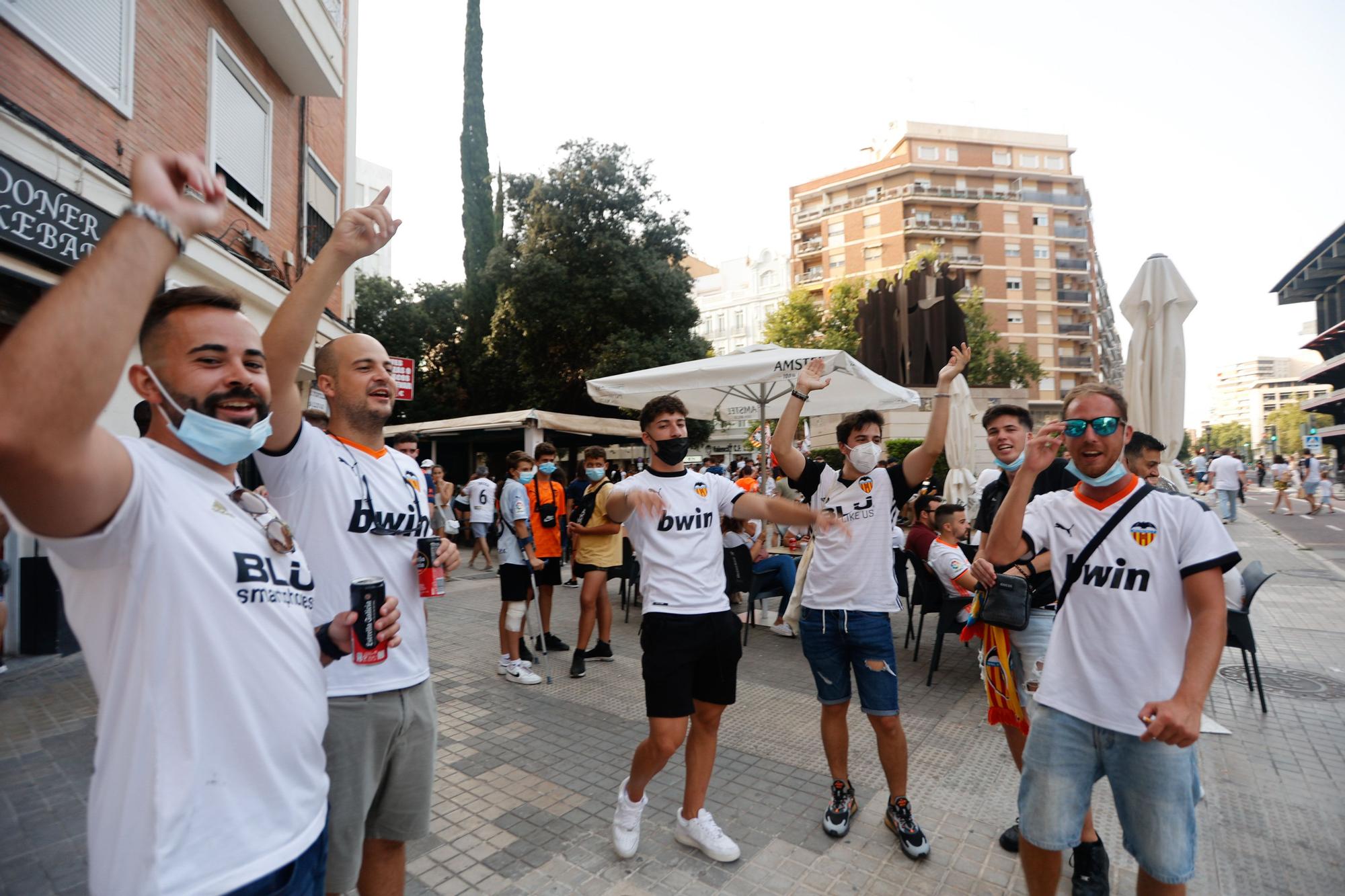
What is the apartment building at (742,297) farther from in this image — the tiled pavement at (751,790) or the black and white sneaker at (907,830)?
the black and white sneaker at (907,830)

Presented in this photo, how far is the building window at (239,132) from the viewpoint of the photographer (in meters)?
8.67

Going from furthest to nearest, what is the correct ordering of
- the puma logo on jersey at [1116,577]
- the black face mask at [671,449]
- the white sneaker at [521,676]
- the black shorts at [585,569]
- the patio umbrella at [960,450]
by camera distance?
the patio umbrella at [960,450] → the black shorts at [585,569] → the white sneaker at [521,676] → the black face mask at [671,449] → the puma logo on jersey at [1116,577]

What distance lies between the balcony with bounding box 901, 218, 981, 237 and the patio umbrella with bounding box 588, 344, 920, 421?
172ft

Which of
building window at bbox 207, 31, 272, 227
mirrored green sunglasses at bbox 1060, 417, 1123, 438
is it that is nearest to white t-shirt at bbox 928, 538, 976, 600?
mirrored green sunglasses at bbox 1060, 417, 1123, 438

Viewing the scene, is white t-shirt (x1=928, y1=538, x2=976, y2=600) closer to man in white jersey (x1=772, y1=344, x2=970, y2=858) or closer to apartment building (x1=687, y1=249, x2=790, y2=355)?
man in white jersey (x1=772, y1=344, x2=970, y2=858)

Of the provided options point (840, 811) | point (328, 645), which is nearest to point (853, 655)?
point (840, 811)

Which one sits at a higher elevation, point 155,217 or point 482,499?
point 155,217

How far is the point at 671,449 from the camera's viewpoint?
346 centimetres

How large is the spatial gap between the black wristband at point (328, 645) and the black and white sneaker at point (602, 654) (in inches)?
194

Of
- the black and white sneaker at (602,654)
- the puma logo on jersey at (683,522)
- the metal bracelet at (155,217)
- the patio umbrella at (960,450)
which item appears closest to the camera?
the metal bracelet at (155,217)

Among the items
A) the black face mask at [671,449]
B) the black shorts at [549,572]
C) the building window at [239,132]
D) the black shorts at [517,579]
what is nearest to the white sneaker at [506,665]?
the black shorts at [517,579]

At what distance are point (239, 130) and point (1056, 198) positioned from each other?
66514mm

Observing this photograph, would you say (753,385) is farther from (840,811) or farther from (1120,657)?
(1120,657)

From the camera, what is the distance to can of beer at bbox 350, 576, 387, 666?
71.6 inches
